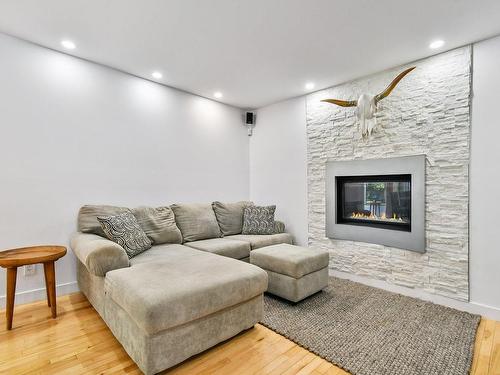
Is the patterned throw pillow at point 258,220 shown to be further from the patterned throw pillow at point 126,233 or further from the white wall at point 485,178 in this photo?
the white wall at point 485,178

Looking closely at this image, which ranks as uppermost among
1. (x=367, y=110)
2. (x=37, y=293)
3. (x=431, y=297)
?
(x=367, y=110)

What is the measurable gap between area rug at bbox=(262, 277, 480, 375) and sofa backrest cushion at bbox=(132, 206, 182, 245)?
1256mm

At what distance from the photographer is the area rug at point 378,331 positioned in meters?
1.68

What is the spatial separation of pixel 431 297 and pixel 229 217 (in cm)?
244

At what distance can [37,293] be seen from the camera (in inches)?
100.0

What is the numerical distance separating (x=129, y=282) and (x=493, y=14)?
3.26 m

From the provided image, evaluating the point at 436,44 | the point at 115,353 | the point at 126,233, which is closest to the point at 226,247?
the point at 126,233

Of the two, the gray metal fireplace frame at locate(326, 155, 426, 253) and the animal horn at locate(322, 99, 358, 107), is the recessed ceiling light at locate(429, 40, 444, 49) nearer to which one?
the animal horn at locate(322, 99, 358, 107)

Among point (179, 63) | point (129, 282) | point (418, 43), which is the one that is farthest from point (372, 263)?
point (179, 63)

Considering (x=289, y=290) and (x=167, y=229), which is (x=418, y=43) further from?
(x=167, y=229)

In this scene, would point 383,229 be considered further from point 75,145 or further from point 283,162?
point 75,145

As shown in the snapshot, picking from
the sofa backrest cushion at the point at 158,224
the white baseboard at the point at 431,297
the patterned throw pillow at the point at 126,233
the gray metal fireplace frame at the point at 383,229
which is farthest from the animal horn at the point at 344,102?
the patterned throw pillow at the point at 126,233

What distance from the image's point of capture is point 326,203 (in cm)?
352

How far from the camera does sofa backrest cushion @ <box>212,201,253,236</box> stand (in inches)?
144
